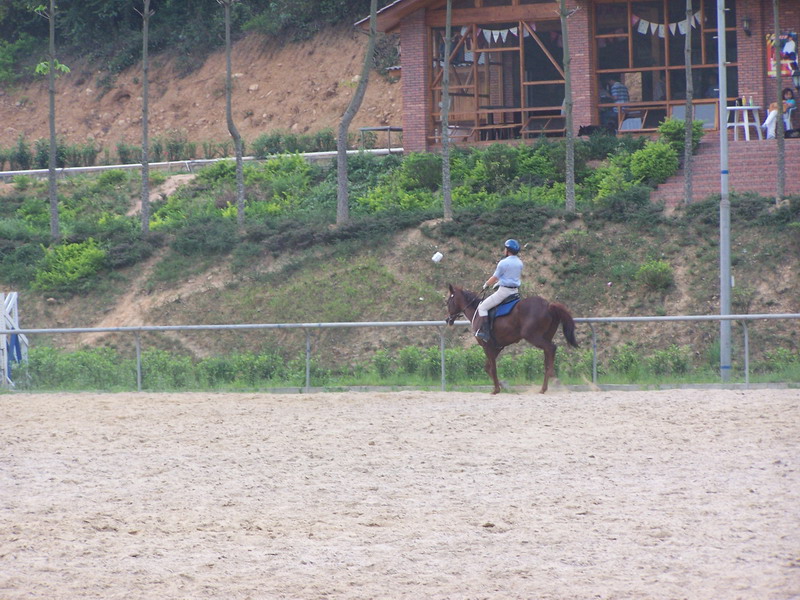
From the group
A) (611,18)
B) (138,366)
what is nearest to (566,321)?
(138,366)

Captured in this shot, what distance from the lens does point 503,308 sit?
60.1 ft

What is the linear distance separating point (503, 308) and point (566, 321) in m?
1.15

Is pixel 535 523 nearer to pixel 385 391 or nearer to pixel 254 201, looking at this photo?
pixel 385 391

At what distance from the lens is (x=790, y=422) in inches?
550

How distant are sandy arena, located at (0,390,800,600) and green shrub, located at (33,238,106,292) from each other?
17.6m

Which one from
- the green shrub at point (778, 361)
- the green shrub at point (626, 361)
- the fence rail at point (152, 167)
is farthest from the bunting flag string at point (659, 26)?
the green shrub at point (626, 361)

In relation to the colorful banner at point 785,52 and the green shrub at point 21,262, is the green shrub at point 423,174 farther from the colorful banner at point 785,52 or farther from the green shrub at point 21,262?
the green shrub at point 21,262

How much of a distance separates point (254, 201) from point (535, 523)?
28432 mm

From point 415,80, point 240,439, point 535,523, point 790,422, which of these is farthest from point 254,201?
point 535,523

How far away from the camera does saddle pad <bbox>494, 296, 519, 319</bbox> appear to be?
18.2 metres

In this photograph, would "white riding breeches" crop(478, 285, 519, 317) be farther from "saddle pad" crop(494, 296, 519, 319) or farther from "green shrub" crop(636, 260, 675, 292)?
"green shrub" crop(636, 260, 675, 292)

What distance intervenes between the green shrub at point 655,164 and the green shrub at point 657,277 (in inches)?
207

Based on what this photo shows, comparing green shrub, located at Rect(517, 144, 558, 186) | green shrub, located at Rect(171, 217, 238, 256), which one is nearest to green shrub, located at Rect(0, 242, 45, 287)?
green shrub, located at Rect(171, 217, 238, 256)

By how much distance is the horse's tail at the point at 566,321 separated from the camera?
17.5m
